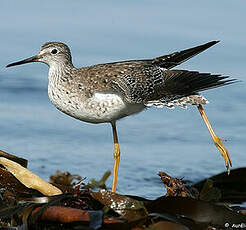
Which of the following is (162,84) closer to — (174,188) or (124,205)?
(174,188)

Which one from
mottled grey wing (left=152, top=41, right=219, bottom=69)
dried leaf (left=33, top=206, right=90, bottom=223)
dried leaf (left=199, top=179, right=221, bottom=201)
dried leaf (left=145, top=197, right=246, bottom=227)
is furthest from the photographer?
mottled grey wing (left=152, top=41, right=219, bottom=69)

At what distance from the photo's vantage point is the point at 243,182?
757cm

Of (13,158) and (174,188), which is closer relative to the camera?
(174,188)

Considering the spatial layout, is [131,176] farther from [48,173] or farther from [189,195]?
[189,195]

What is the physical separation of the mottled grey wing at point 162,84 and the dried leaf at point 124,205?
7.03 feet

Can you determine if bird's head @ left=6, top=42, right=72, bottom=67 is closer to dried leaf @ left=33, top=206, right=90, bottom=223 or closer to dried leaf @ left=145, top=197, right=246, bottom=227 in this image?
dried leaf @ left=145, top=197, right=246, bottom=227

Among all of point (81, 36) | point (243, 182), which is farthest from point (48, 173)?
point (81, 36)

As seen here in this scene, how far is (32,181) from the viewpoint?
5.87m

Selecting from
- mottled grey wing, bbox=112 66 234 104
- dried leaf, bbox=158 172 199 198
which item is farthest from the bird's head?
dried leaf, bbox=158 172 199 198

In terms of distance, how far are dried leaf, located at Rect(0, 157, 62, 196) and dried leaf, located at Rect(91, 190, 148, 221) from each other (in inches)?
19.1

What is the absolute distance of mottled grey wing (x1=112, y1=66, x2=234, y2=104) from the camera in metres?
7.41

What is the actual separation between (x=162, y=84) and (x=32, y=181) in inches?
91.0

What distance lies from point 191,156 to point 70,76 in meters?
2.70

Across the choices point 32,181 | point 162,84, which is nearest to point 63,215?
point 32,181
